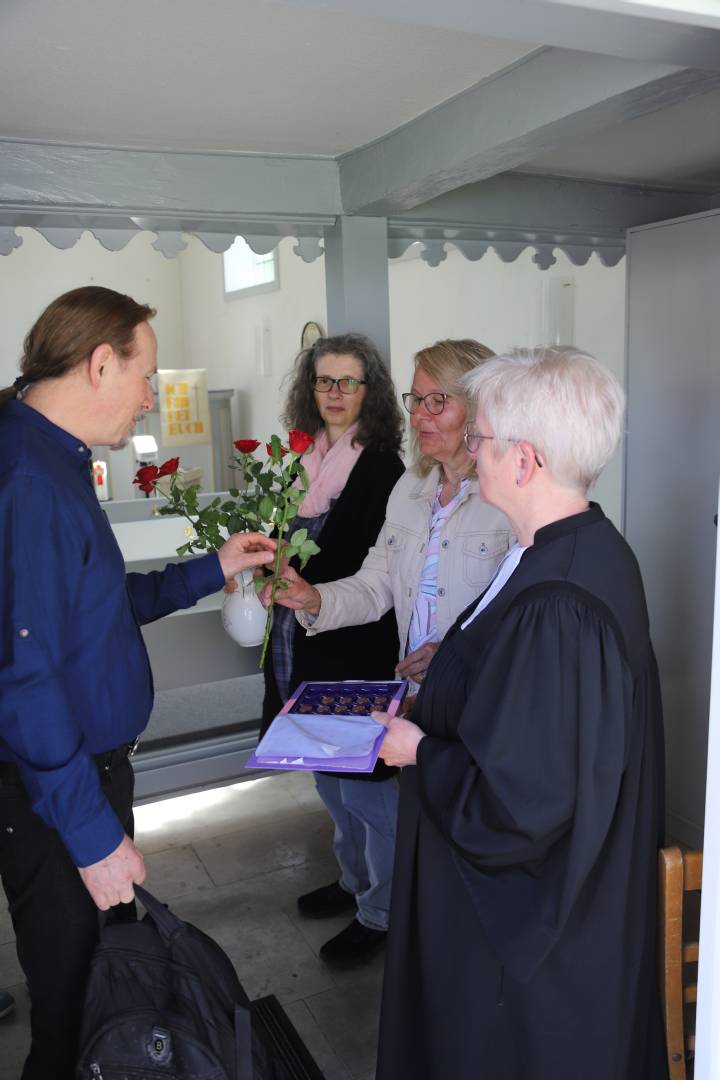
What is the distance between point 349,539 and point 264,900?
131 centimetres

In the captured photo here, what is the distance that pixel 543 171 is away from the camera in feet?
11.0

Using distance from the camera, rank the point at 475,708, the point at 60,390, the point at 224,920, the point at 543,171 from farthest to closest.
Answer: the point at 543,171, the point at 224,920, the point at 60,390, the point at 475,708

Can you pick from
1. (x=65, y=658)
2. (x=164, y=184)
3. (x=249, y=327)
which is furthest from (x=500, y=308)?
(x=249, y=327)

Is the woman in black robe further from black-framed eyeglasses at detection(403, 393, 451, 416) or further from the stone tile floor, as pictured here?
the stone tile floor

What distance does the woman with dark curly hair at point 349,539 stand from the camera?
258 centimetres

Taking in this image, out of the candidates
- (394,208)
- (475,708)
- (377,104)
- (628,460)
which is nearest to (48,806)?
(475,708)

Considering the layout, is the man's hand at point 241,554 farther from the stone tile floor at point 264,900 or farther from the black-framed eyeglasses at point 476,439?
the stone tile floor at point 264,900

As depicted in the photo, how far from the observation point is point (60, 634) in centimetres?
157

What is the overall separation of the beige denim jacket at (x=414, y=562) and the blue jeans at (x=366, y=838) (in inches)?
20.2

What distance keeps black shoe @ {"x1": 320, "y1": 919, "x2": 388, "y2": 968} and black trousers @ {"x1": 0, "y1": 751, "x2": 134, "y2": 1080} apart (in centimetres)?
113

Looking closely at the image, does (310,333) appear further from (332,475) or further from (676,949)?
(676,949)

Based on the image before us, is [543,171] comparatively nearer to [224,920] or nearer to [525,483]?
[525,483]

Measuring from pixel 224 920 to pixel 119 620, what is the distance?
5.49 ft

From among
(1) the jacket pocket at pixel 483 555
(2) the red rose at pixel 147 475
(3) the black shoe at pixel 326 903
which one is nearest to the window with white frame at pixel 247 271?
(3) the black shoe at pixel 326 903
